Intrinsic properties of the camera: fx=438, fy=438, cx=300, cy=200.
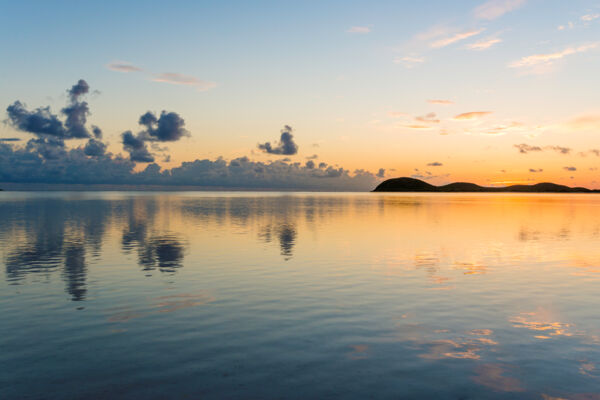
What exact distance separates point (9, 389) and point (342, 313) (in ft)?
42.4

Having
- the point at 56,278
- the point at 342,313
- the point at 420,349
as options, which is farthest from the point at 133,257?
the point at 420,349

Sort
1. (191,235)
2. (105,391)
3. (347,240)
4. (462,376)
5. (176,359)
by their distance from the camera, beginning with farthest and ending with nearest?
(191,235), (347,240), (176,359), (462,376), (105,391)

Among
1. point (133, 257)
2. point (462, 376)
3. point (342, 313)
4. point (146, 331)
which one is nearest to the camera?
point (462, 376)

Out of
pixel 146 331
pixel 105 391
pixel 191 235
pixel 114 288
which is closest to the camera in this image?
pixel 105 391

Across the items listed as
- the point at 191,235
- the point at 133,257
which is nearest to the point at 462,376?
the point at 133,257

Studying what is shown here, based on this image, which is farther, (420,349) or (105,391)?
(420,349)

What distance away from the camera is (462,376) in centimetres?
1331

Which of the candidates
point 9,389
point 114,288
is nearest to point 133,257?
point 114,288

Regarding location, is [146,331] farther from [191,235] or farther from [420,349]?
[191,235]

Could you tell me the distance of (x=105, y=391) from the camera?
1213 cm

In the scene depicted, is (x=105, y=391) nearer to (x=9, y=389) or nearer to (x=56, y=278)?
(x=9, y=389)

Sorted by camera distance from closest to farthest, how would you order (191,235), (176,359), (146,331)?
(176,359) < (146,331) < (191,235)

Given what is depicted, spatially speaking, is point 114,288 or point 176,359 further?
point 114,288

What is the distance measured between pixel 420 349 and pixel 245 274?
54.4 ft
